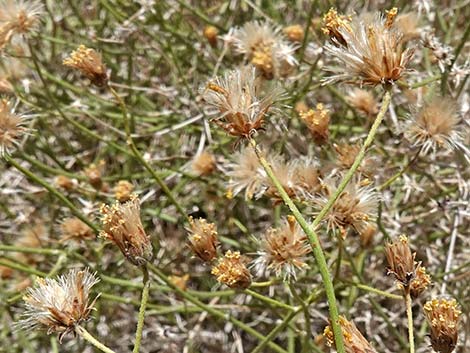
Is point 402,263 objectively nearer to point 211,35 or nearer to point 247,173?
point 247,173

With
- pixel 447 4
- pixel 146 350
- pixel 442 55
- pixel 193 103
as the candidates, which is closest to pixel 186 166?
pixel 193 103

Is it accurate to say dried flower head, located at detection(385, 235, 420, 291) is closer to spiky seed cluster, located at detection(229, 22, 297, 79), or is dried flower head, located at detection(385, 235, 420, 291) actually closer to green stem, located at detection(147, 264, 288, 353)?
green stem, located at detection(147, 264, 288, 353)

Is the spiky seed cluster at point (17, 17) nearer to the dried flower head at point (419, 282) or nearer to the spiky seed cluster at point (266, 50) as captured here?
the spiky seed cluster at point (266, 50)

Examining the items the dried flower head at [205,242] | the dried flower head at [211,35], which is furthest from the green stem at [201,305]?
the dried flower head at [211,35]

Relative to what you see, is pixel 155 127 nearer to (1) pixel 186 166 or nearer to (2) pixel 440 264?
(1) pixel 186 166

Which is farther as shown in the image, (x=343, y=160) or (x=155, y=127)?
(x=155, y=127)

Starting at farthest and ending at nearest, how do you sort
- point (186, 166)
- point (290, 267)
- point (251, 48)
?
point (186, 166) < point (251, 48) < point (290, 267)

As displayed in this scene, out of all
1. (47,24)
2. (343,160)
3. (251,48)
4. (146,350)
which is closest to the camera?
(343,160)
